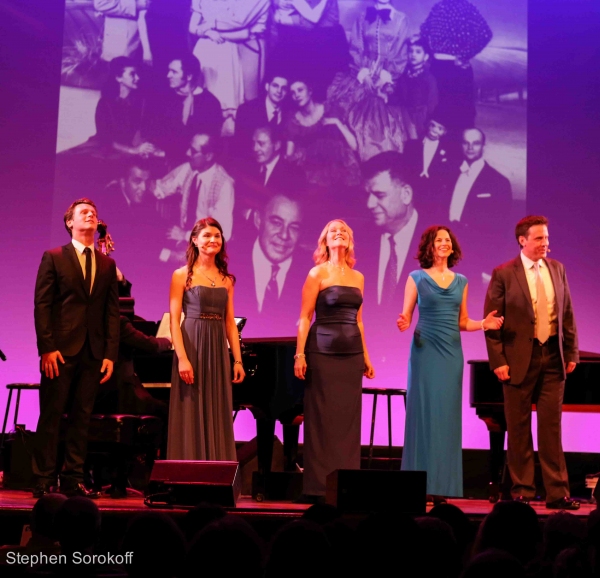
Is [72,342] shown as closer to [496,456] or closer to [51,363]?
[51,363]

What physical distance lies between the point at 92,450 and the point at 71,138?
3308mm

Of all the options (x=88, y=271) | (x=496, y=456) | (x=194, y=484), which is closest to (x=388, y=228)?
(x=496, y=456)

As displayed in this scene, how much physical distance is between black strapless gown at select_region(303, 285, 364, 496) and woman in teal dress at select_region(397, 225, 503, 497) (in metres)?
0.36

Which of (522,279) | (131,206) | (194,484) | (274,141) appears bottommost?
(194,484)

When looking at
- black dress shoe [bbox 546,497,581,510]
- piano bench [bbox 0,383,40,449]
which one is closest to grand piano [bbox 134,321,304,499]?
black dress shoe [bbox 546,497,581,510]

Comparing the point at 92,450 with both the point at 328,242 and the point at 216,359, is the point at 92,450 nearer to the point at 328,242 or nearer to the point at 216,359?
the point at 216,359

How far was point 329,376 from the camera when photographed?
5098mm

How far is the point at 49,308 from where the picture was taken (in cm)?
481

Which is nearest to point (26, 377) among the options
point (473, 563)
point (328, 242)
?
point (328, 242)

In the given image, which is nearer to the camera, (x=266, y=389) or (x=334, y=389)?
(x=334, y=389)

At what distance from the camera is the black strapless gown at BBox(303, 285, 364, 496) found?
16.6 ft

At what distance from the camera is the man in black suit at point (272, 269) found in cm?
763

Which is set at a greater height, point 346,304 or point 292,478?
point 346,304

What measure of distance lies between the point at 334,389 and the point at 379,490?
128 centimetres
